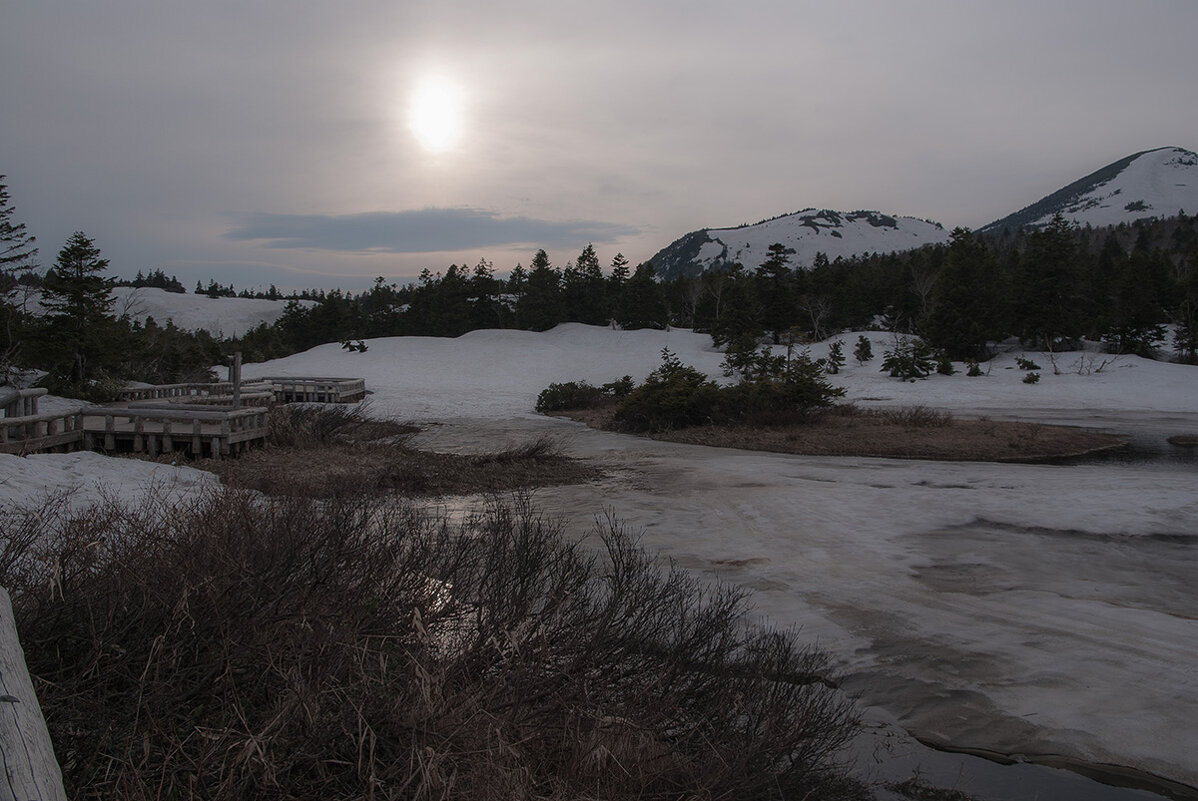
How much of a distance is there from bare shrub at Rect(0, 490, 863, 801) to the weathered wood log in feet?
2.45

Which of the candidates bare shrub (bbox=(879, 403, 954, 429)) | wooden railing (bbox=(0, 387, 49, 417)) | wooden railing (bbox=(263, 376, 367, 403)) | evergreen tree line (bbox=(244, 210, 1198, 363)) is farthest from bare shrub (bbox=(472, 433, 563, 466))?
evergreen tree line (bbox=(244, 210, 1198, 363))

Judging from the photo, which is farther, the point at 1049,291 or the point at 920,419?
the point at 1049,291

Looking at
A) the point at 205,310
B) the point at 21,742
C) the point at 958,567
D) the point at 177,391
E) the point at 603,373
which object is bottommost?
the point at 958,567

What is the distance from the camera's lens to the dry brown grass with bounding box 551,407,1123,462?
18.5 metres

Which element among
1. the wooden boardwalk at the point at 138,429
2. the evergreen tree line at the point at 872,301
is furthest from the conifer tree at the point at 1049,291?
the wooden boardwalk at the point at 138,429

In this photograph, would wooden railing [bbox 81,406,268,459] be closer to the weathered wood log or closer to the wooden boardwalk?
the wooden boardwalk

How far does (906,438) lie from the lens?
66.9 ft

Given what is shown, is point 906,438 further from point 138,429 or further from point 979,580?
point 138,429

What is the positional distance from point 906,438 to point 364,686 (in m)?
19.6

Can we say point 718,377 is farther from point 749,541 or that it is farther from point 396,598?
point 396,598

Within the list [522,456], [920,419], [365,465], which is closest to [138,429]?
[365,465]

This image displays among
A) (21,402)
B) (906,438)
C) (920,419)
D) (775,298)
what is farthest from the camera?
(775,298)

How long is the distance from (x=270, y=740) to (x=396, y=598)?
68.8 inches

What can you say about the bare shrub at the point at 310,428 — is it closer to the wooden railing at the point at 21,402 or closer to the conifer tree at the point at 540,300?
the wooden railing at the point at 21,402
